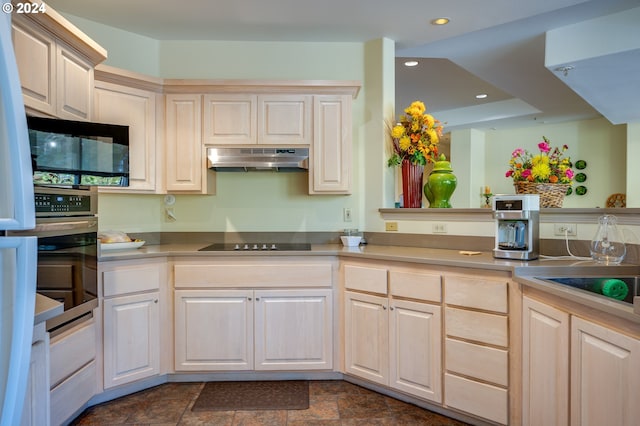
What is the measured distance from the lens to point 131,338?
2.55 meters

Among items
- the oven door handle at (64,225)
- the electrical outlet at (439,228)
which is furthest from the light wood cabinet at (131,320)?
the electrical outlet at (439,228)

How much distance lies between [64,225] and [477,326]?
2.08 m

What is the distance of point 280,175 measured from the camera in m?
3.33

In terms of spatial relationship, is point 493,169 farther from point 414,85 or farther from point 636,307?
point 636,307

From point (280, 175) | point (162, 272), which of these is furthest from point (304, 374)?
point (280, 175)

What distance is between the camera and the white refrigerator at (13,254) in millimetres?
583

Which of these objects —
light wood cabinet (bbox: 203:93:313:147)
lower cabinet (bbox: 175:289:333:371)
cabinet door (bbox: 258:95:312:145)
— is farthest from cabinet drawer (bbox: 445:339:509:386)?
light wood cabinet (bbox: 203:93:313:147)

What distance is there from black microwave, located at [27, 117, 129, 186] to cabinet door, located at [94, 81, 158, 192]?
0.65m

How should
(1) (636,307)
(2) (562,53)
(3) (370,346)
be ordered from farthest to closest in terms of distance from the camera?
(2) (562,53)
(3) (370,346)
(1) (636,307)

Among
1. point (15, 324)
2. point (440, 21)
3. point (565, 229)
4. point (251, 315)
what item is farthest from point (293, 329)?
point (440, 21)

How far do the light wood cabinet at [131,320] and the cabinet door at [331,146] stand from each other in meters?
1.25

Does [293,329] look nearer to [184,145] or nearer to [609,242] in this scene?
[184,145]

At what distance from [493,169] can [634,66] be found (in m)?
3.95

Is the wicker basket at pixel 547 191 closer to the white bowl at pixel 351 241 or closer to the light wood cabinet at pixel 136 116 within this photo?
the white bowl at pixel 351 241
